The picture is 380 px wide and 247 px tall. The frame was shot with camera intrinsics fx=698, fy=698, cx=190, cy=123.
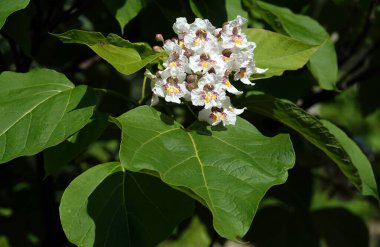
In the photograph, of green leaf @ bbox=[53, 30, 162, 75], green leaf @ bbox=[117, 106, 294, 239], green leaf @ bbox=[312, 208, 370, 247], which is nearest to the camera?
green leaf @ bbox=[117, 106, 294, 239]

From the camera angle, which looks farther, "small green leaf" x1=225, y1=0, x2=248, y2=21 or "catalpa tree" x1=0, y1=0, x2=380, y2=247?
"small green leaf" x1=225, y1=0, x2=248, y2=21

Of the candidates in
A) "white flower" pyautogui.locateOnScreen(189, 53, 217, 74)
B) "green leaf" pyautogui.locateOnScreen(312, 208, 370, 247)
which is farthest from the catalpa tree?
"green leaf" pyautogui.locateOnScreen(312, 208, 370, 247)

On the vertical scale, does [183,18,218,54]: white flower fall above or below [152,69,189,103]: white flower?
above

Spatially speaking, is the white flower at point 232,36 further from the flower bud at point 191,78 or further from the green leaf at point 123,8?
the green leaf at point 123,8

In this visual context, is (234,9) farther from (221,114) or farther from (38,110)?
(38,110)

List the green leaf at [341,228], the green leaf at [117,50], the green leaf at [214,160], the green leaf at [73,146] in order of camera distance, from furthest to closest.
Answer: the green leaf at [341,228] → the green leaf at [73,146] → the green leaf at [117,50] → the green leaf at [214,160]

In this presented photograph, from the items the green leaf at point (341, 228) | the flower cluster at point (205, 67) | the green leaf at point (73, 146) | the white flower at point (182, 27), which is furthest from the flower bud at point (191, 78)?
the green leaf at point (341, 228)

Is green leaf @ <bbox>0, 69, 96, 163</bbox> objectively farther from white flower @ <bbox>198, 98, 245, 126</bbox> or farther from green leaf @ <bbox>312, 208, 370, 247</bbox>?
green leaf @ <bbox>312, 208, 370, 247</bbox>
